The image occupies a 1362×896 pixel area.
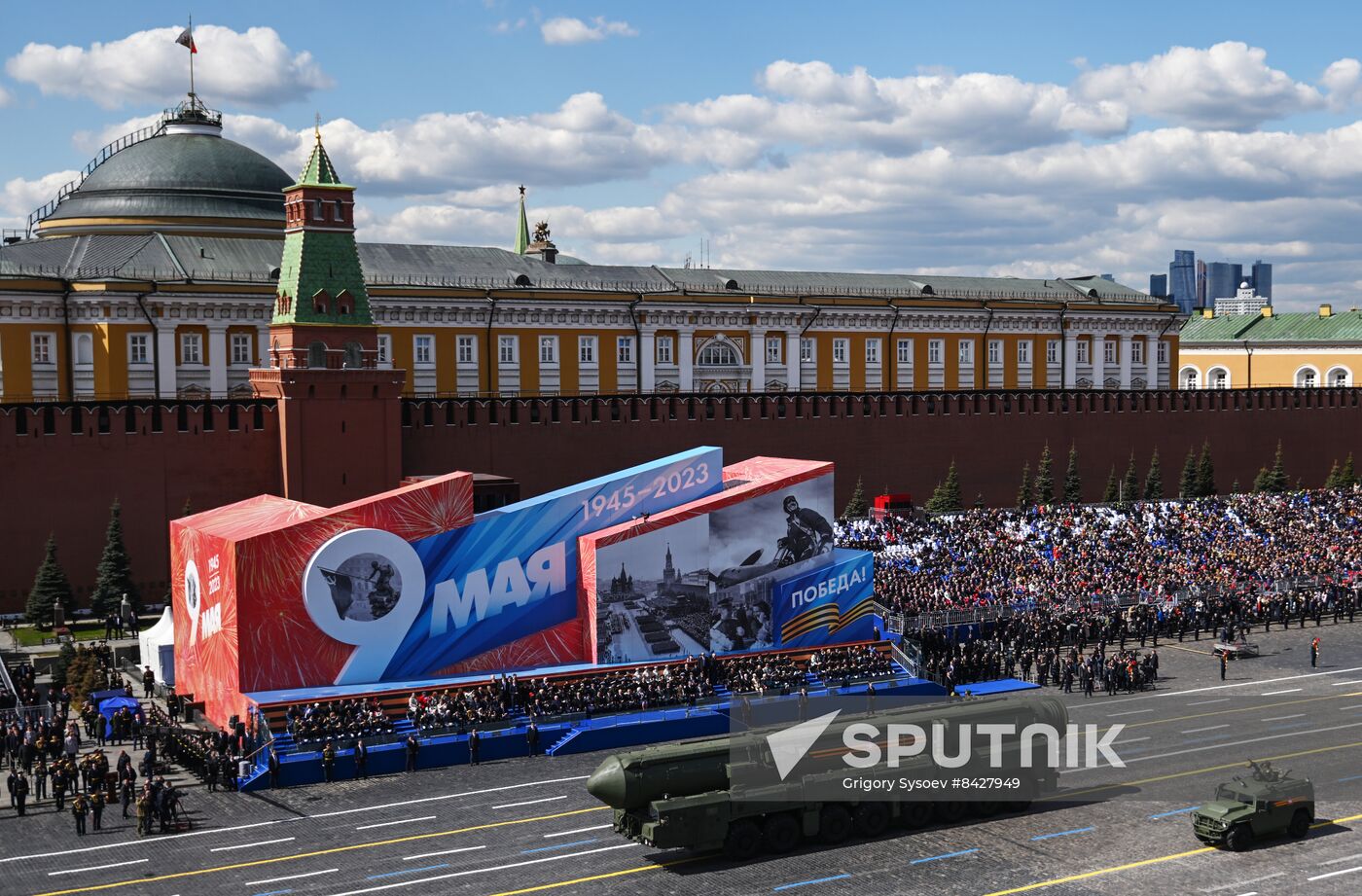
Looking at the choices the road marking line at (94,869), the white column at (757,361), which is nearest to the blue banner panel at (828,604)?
the road marking line at (94,869)

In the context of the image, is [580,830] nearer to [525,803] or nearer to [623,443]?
[525,803]

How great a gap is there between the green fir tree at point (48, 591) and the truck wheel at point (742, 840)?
845 inches

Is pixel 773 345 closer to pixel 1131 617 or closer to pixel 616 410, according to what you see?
pixel 616 410

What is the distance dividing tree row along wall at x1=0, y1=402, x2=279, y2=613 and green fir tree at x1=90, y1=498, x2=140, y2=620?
1327 millimetres

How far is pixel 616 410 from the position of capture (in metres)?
49.6

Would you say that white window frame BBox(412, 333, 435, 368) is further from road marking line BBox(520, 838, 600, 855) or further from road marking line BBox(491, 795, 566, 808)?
road marking line BBox(520, 838, 600, 855)

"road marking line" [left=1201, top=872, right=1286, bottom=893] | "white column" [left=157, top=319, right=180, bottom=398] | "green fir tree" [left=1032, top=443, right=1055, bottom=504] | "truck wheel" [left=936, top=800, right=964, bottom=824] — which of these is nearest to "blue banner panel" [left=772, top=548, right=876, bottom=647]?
"truck wheel" [left=936, top=800, right=964, bottom=824]

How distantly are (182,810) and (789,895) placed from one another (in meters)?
10.3

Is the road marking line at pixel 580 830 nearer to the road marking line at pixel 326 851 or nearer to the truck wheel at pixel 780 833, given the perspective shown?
the road marking line at pixel 326 851

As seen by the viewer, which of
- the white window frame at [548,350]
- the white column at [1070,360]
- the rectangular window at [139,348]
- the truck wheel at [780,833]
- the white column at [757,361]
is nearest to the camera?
the truck wheel at [780,833]

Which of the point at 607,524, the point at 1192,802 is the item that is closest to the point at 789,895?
the point at 1192,802

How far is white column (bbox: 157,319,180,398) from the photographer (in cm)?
4909

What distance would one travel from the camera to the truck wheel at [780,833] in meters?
22.7

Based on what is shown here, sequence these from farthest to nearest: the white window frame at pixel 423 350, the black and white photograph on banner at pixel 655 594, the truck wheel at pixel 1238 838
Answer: the white window frame at pixel 423 350
the black and white photograph on banner at pixel 655 594
the truck wheel at pixel 1238 838
